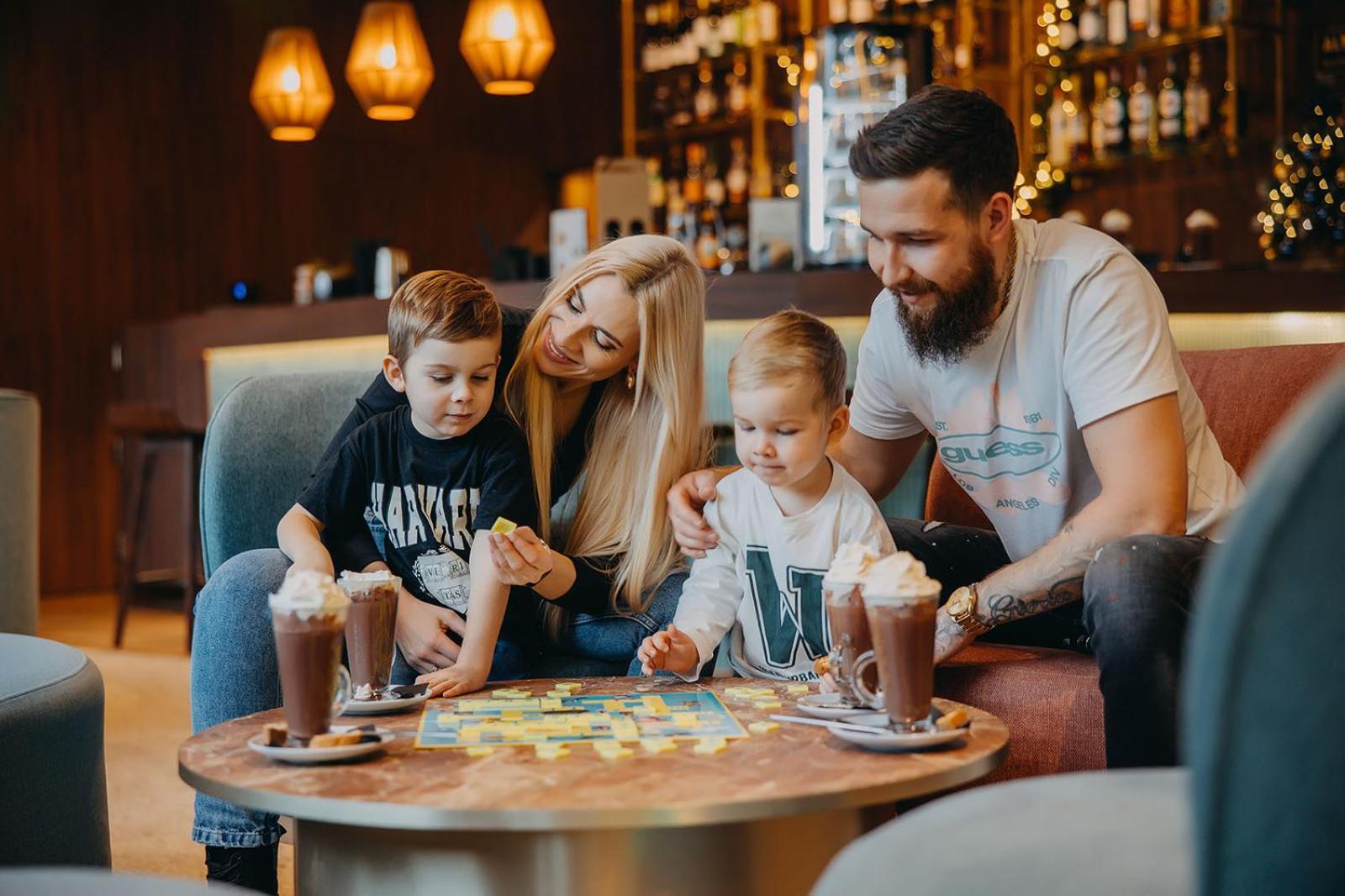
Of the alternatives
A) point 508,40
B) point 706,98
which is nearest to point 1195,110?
point 508,40

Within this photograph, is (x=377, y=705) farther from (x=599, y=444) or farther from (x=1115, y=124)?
(x=1115, y=124)

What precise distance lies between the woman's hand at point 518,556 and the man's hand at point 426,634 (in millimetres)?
228

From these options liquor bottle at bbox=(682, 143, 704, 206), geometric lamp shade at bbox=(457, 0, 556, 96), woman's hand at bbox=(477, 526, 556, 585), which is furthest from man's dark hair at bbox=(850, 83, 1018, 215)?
liquor bottle at bbox=(682, 143, 704, 206)

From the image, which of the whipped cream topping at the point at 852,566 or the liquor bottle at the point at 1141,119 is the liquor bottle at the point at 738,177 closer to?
the liquor bottle at the point at 1141,119

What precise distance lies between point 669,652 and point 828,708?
1.10ft

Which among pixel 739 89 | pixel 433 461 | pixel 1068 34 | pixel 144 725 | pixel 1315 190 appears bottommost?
pixel 144 725

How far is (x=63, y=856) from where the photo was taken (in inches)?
73.4

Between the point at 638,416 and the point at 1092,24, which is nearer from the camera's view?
the point at 638,416

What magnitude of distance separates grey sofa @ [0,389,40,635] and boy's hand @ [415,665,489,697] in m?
1.23

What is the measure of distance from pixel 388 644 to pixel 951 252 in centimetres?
102

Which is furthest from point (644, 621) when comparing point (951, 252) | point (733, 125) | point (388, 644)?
point (733, 125)

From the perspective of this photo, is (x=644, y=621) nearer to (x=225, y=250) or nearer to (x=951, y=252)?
(x=951, y=252)

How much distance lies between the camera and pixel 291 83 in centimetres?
596

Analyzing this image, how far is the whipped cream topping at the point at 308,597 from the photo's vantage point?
1.52 metres
